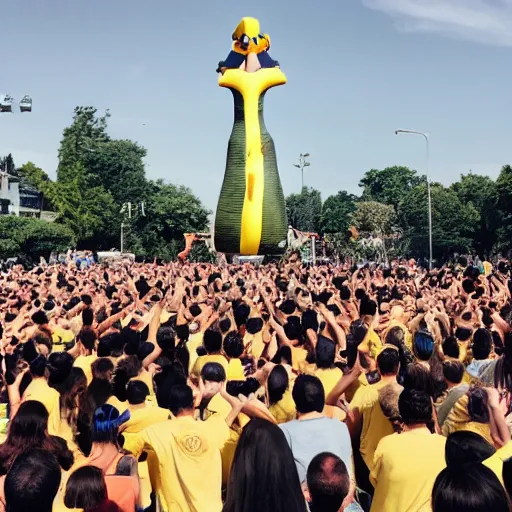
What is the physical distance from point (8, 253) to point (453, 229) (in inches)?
1081

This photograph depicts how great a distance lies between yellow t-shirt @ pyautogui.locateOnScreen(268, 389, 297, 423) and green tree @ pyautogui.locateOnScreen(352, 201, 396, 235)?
53.0 metres

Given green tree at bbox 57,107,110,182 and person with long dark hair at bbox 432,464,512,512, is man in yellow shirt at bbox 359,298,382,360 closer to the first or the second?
person with long dark hair at bbox 432,464,512,512

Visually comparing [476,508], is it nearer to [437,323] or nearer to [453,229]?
[437,323]

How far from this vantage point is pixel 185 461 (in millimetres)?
3635

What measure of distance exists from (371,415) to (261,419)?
1945mm

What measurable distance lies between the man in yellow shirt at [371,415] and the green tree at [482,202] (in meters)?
40.0

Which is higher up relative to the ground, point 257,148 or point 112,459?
point 257,148

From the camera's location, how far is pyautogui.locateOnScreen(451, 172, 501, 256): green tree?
1752 inches

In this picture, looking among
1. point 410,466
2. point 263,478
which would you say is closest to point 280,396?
point 410,466

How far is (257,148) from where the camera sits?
70.9 ft

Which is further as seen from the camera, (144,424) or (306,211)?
(306,211)

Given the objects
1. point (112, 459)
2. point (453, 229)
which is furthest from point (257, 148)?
point (453, 229)

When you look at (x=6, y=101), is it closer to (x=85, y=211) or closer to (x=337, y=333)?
(x=337, y=333)

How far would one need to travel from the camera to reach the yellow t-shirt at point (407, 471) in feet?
10.4
